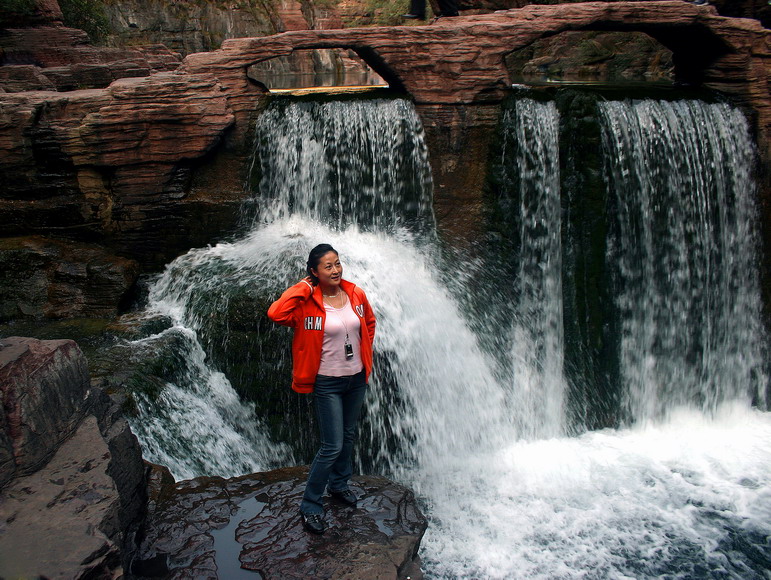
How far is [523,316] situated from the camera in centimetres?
768

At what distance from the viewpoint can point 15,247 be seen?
24.0 feet

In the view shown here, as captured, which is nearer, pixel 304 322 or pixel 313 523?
pixel 304 322

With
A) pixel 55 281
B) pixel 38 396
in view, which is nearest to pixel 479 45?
pixel 55 281

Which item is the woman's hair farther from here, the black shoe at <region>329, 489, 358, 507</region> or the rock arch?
the rock arch

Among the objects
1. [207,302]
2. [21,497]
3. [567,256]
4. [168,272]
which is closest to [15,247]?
[168,272]

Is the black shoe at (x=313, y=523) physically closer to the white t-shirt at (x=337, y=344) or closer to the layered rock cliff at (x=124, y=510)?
the layered rock cliff at (x=124, y=510)

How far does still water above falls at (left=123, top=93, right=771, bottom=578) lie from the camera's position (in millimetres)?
6098

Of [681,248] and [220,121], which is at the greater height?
[220,121]

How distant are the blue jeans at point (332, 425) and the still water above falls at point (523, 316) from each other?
1.86 meters

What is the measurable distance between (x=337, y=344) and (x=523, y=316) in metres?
4.34

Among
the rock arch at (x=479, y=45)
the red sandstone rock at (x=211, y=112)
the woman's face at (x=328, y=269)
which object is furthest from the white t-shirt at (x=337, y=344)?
the rock arch at (x=479, y=45)

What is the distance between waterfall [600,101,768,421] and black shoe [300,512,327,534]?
491 cm

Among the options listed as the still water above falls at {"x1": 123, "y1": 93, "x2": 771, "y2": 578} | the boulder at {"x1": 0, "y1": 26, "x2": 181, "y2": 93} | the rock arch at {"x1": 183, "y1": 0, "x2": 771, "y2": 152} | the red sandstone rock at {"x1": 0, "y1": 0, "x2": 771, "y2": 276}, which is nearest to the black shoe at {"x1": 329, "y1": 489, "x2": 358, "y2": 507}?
the still water above falls at {"x1": 123, "y1": 93, "x2": 771, "y2": 578}

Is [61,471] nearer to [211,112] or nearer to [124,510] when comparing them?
[124,510]
